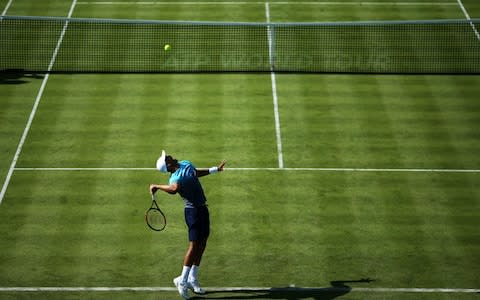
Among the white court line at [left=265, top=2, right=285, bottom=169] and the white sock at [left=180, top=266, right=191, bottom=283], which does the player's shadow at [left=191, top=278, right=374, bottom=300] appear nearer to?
the white sock at [left=180, top=266, right=191, bottom=283]

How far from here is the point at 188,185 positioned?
14.1 metres

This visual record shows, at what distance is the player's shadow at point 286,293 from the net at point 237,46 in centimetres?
985

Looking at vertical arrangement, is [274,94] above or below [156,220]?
above

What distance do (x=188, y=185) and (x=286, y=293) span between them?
8.34ft

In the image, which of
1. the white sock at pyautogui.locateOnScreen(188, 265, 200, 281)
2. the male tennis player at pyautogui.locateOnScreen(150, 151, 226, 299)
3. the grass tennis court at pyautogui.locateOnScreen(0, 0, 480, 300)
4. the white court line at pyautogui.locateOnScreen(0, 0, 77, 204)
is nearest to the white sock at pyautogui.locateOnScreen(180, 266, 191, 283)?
the male tennis player at pyautogui.locateOnScreen(150, 151, 226, 299)

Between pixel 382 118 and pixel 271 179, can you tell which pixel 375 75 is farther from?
pixel 271 179

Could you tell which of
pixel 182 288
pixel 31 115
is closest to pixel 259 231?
pixel 182 288

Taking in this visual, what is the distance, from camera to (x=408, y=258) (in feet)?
51.4

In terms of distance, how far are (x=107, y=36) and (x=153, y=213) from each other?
381 inches

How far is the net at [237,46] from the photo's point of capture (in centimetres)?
2362

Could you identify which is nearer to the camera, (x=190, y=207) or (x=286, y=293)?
(x=190, y=207)

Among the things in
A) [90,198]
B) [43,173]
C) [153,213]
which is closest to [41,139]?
[43,173]

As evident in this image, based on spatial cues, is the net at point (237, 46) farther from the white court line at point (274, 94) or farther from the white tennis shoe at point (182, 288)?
the white tennis shoe at point (182, 288)

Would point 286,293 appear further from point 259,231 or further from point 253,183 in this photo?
point 253,183
